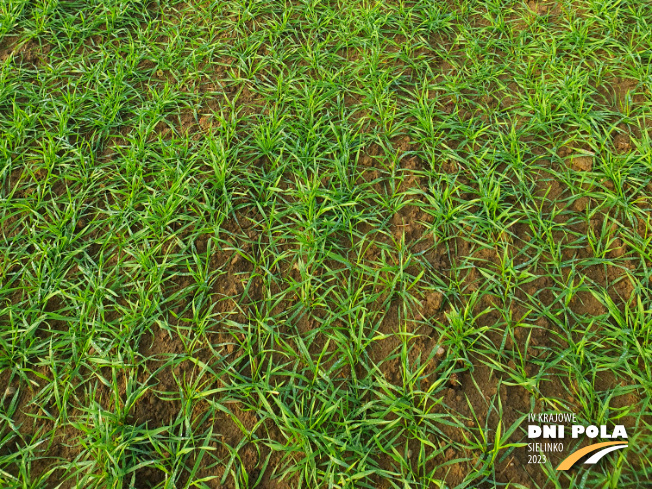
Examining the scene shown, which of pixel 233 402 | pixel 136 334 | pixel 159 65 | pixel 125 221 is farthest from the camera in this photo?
pixel 159 65

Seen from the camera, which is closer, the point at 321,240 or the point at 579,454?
the point at 579,454

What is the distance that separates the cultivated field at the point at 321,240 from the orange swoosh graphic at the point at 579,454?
1.0 inches

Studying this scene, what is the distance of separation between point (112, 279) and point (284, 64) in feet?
5.98

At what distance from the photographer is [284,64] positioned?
3156 millimetres

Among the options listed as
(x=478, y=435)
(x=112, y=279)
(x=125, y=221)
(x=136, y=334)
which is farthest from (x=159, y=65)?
(x=478, y=435)

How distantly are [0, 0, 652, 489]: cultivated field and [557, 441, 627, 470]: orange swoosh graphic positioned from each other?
0.03 metres

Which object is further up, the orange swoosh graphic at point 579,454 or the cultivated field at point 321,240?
the cultivated field at point 321,240

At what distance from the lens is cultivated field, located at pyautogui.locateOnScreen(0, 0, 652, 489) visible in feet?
6.30

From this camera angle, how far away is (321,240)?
243cm

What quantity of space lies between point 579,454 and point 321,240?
147 centimetres

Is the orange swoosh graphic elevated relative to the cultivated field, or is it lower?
lower

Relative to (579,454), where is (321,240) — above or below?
above

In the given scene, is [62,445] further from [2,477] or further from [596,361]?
[596,361]

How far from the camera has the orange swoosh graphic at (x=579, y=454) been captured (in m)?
1.84
